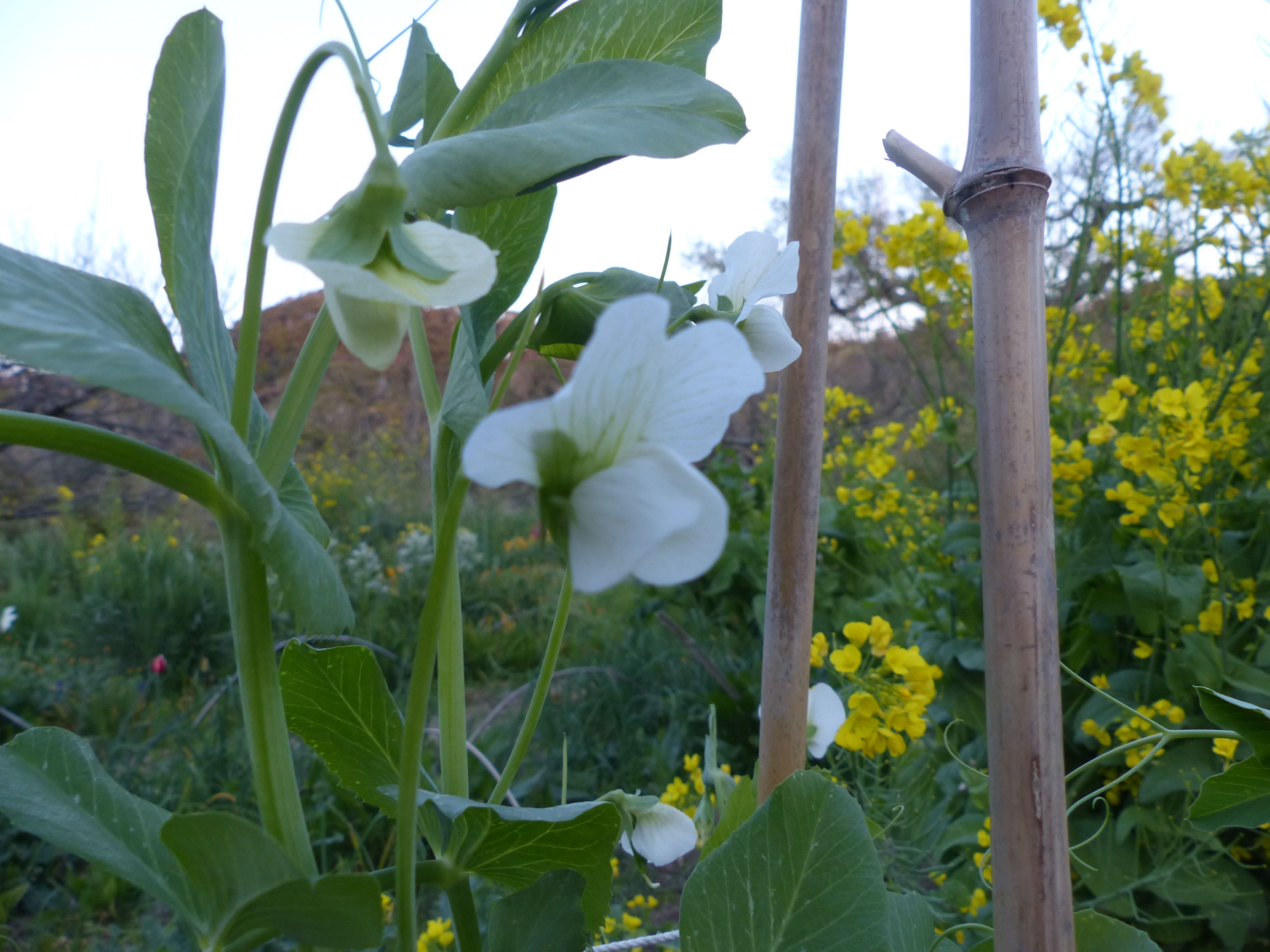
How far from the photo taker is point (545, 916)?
0.27 metres

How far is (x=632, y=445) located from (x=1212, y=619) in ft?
3.86

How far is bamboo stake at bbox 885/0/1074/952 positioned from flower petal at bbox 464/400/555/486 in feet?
0.73

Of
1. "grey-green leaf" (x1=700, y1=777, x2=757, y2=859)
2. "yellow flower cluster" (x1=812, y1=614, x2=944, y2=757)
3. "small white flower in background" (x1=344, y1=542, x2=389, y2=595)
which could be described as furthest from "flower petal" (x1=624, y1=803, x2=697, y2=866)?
"small white flower in background" (x1=344, y1=542, x2=389, y2=595)

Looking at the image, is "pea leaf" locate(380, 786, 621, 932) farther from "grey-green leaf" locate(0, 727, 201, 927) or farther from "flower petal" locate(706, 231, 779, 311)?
"flower petal" locate(706, 231, 779, 311)

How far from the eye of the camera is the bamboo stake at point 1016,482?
0.32 m

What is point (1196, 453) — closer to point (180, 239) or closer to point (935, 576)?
point (935, 576)

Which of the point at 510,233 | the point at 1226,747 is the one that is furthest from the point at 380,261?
the point at 1226,747

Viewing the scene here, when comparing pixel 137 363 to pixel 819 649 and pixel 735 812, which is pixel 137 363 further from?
pixel 819 649

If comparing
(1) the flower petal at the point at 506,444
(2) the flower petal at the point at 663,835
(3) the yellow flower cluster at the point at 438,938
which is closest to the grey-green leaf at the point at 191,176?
(1) the flower petal at the point at 506,444

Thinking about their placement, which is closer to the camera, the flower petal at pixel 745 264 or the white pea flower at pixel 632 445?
the white pea flower at pixel 632 445

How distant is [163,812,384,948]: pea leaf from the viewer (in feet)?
0.66

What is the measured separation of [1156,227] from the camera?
161 centimetres

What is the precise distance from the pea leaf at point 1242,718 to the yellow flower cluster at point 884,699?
1.34 feet

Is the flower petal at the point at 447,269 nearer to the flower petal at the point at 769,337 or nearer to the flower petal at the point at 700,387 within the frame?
the flower petal at the point at 700,387
